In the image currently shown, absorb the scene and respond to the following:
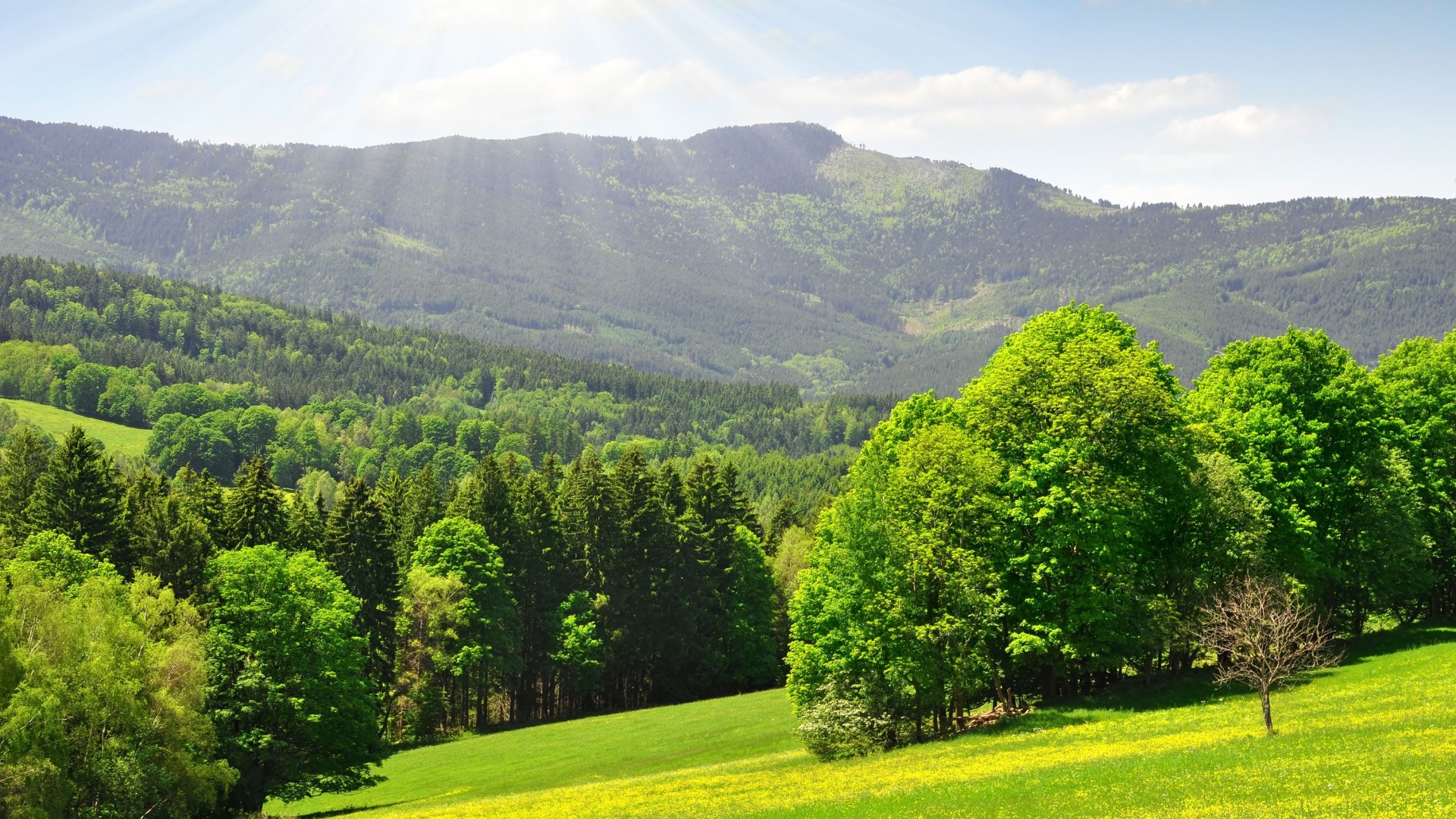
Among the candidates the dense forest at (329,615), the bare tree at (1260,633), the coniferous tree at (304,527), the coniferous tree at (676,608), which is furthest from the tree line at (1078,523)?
the coniferous tree at (304,527)

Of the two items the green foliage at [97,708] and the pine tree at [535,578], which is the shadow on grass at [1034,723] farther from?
the pine tree at [535,578]

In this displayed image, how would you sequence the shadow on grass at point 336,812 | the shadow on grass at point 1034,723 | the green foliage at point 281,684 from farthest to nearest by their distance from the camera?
the shadow on grass at point 336,812 < the green foliage at point 281,684 < the shadow on grass at point 1034,723

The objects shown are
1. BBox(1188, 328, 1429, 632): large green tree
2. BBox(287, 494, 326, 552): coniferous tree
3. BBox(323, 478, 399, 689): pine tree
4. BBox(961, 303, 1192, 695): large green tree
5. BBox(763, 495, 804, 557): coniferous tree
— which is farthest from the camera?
BBox(763, 495, 804, 557): coniferous tree

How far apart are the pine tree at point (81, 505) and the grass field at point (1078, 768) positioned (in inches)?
687

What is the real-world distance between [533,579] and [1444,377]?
62779 millimetres

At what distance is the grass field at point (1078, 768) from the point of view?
29.5 metres

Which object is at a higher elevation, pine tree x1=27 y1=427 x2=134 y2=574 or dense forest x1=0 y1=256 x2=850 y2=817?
pine tree x1=27 y1=427 x2=134 y2=574

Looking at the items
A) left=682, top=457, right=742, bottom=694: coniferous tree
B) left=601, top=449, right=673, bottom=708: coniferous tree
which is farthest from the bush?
left=682, top=457, right=742, bottom=694: coniferous tree

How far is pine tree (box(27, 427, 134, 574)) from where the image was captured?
6219 cm

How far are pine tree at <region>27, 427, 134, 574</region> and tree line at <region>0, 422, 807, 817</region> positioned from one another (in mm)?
114

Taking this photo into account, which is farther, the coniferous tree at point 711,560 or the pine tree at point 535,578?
the coniferous tree at point 711,560

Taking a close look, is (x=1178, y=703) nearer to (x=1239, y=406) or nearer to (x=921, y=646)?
(x=921, y=646)

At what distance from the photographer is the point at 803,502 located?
18862cm

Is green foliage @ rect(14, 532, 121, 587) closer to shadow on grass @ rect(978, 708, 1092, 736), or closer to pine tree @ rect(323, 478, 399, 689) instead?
pine tree @ rect(323, 478, 399, 689)
